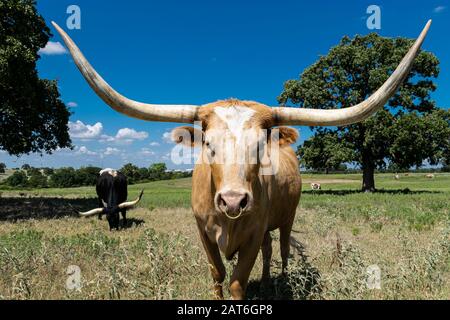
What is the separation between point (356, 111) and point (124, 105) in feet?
7.01

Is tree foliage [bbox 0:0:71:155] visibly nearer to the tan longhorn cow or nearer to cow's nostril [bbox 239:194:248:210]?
the tan longhorn cow

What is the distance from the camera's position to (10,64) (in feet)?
46.3

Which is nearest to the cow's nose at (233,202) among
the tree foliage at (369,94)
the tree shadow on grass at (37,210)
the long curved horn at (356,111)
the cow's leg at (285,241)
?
the long curved horn at (356,111)

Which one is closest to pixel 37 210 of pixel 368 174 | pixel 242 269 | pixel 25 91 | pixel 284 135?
pixel 25 91

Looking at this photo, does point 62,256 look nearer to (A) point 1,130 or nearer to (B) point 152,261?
(B) point 152,261

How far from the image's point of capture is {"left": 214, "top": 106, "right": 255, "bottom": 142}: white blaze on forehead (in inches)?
133

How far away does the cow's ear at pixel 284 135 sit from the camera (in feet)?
12.7

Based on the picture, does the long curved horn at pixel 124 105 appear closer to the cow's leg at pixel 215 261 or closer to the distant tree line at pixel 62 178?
the cow's leg at pixel 215 261

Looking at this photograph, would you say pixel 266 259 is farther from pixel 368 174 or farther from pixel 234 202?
pixel 368 174

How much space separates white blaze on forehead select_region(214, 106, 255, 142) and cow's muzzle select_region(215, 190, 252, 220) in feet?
1.84
